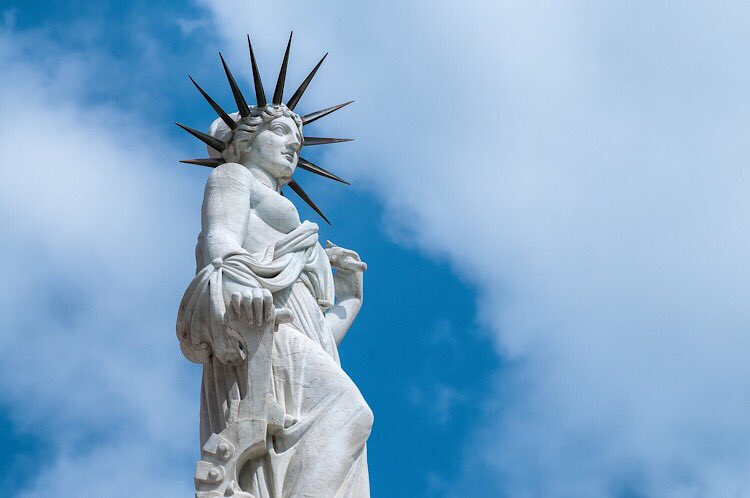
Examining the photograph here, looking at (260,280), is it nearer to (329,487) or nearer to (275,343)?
(275,343)

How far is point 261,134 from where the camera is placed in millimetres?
15414

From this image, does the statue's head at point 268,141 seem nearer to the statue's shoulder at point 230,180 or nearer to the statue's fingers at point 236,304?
the statue's shoulder at point 230,180

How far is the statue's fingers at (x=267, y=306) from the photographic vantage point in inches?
516

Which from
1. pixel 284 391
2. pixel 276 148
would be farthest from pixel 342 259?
pixel 284 391

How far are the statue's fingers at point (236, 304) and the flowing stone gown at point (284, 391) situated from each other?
20cm

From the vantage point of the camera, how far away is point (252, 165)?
15305 millimetres

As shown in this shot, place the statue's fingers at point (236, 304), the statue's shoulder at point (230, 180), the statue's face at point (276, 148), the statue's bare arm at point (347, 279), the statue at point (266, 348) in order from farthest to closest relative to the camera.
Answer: the statue's bare arm at point (347, 279) < the statue's face at point (276, 148) < the statue's shoulder at point (230, 180) < the statue's fingers at point (236, 304) < the statue at point (266, 348)

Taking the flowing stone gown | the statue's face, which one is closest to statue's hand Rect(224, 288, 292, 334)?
the flowing stone gown

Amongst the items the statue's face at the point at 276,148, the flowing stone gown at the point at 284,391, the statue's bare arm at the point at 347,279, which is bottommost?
the flowing stone gown at the point at 284,391

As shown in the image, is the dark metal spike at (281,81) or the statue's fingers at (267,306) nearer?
the statue's fingers at (267,306)

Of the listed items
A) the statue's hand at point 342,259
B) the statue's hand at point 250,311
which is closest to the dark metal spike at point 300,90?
the statue's hand at point 342,259

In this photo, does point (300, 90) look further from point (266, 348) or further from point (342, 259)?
point (266, 348)

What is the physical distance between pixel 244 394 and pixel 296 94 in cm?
390

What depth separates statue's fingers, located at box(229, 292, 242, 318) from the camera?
1305 centimetres
